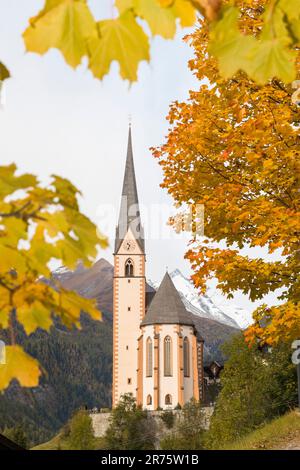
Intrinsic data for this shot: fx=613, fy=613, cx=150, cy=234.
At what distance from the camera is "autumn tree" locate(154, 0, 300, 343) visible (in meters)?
8.64

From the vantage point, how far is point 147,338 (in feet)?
202

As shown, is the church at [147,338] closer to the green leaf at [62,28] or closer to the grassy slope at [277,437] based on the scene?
the grassy slope at [277,437]

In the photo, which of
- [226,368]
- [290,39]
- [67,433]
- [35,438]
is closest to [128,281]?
[67,433]

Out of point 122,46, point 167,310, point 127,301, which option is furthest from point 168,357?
point 122,46

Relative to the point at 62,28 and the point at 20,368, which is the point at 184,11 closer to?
the point at 62,28

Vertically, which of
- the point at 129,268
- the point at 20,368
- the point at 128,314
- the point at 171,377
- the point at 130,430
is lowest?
the point at 20,368

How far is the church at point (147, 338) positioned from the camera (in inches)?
2312

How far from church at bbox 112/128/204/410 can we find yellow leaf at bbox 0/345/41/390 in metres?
56.6

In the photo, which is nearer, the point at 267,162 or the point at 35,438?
the point at 267,162

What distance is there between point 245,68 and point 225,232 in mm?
7636

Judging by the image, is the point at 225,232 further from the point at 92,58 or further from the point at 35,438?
the point at 35,438

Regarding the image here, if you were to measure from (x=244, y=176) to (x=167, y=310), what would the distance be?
5346 centimetres

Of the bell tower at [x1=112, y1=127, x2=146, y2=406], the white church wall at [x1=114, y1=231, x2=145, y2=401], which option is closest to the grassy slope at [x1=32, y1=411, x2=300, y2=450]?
the bell tower at [x1=112, y1=127, x2=146, y2=406]
